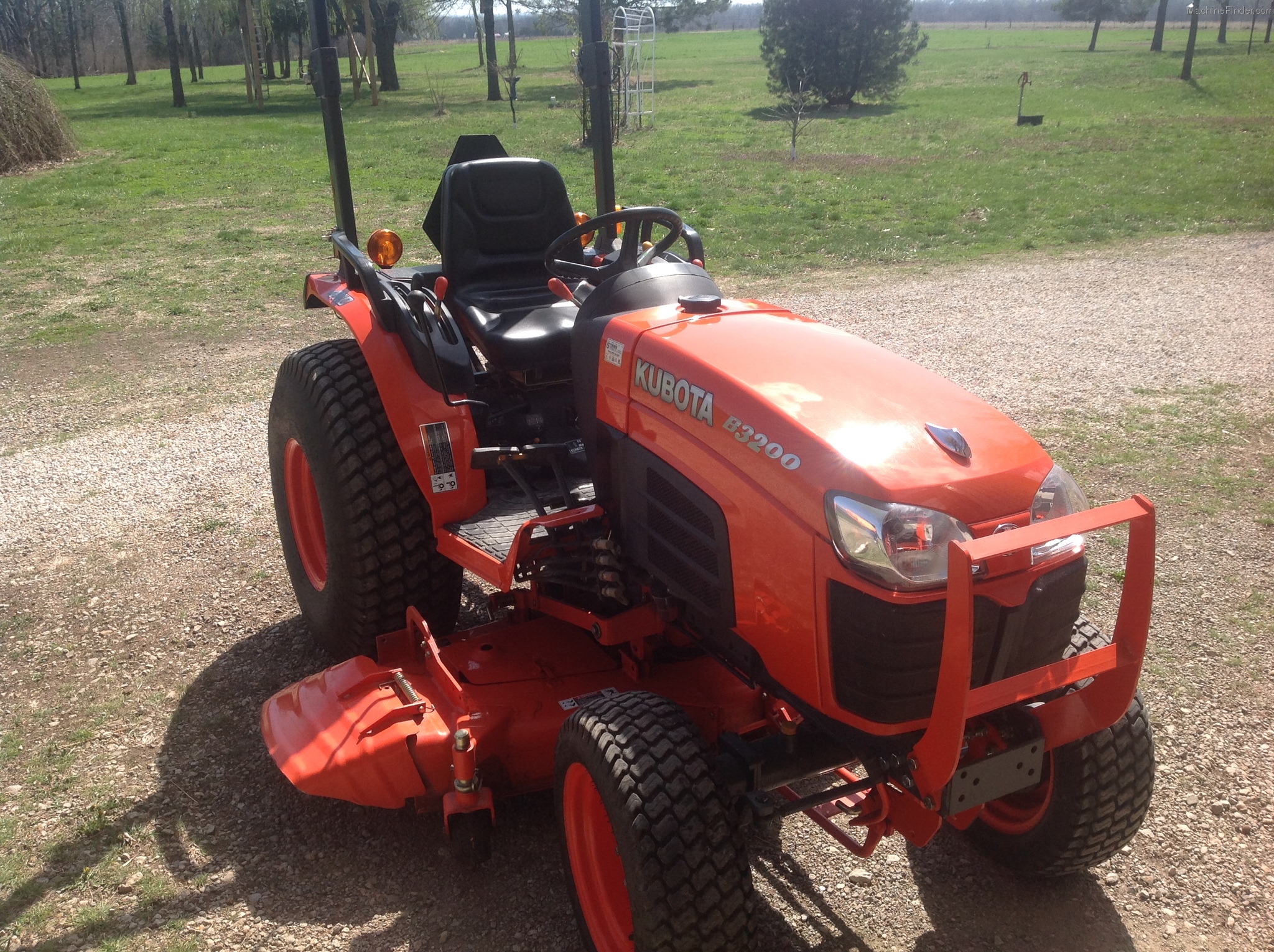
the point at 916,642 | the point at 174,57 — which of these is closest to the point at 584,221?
the point at 916,642

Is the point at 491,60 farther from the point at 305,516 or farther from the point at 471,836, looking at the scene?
the point at 471,836

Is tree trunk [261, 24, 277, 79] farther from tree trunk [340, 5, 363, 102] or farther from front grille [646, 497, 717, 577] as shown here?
front grille [646, 497, 717, 577]

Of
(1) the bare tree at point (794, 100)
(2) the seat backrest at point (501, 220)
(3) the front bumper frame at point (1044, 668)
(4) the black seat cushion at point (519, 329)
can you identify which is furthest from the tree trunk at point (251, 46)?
(3) the front bumper frame at point (1044, 668)

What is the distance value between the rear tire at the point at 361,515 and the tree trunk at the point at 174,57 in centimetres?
2479

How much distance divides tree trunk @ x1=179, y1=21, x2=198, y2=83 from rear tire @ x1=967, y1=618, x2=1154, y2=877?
130 ft

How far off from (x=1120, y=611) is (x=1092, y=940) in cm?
91

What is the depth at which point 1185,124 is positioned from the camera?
20.2 m

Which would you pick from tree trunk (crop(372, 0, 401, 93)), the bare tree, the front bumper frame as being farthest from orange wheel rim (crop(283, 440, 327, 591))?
tree trunk (crop(372, 0, 401, 93))

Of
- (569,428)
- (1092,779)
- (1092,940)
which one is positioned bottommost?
(1092,940)

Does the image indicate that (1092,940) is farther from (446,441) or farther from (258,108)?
(258,108)

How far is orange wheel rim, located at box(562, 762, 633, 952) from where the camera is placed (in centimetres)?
239

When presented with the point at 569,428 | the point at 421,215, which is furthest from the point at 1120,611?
the point at 421,215

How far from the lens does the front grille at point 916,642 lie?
2.03 m

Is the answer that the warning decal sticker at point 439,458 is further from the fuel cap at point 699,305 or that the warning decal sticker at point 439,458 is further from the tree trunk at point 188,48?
the tree trunk at point 188,48
